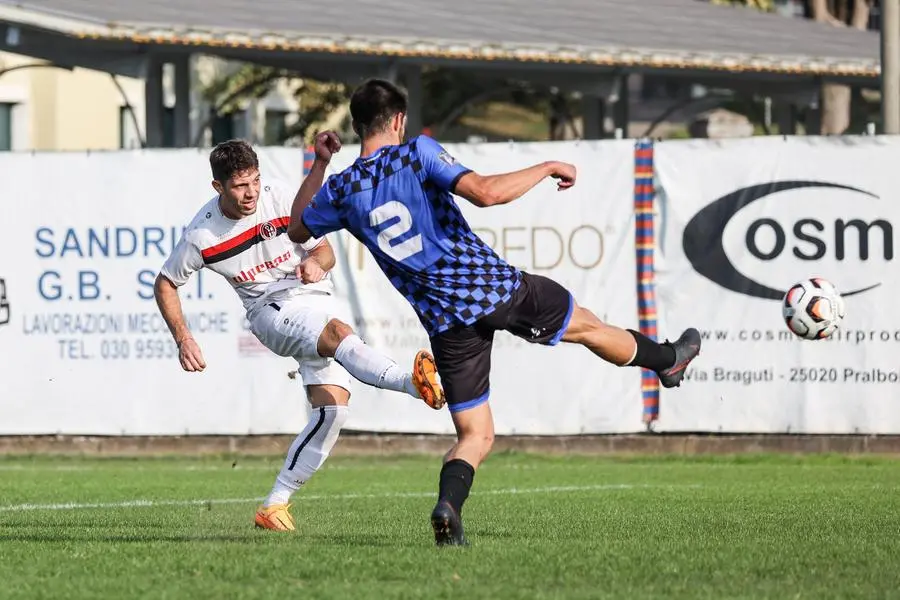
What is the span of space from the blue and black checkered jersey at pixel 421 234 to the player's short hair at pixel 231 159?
1166 mm

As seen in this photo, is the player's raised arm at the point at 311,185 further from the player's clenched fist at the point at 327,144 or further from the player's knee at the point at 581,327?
the player's knee at the point at 581,327

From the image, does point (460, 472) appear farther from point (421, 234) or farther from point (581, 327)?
point (421, 234)

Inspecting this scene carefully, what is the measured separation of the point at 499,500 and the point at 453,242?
368cm

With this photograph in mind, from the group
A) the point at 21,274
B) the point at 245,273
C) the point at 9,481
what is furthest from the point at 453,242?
the point at 21,274

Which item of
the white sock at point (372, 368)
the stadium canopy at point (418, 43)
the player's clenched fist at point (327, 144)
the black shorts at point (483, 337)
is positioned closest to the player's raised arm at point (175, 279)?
the white sock at point (372, 368)

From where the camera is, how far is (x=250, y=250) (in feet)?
29.7

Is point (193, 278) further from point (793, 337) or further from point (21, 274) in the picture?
point (793, 337)

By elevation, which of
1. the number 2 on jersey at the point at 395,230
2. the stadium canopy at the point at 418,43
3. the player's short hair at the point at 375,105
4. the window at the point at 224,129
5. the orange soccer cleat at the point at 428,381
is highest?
the window at the point at 224,129

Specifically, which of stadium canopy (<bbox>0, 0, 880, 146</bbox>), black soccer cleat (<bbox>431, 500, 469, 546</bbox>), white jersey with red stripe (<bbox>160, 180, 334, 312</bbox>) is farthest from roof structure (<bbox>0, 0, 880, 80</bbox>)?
black soccer cleat (<bbox>431, 500, 469, 546</bbox>)

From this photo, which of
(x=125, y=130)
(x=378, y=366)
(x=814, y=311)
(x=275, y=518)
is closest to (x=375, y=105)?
(x=378, y=366)

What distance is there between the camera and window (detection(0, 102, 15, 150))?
3219 centimetres

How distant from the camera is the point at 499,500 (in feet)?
35.9

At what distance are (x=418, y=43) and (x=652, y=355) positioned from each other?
1159cm

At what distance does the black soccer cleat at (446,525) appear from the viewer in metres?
7.30
